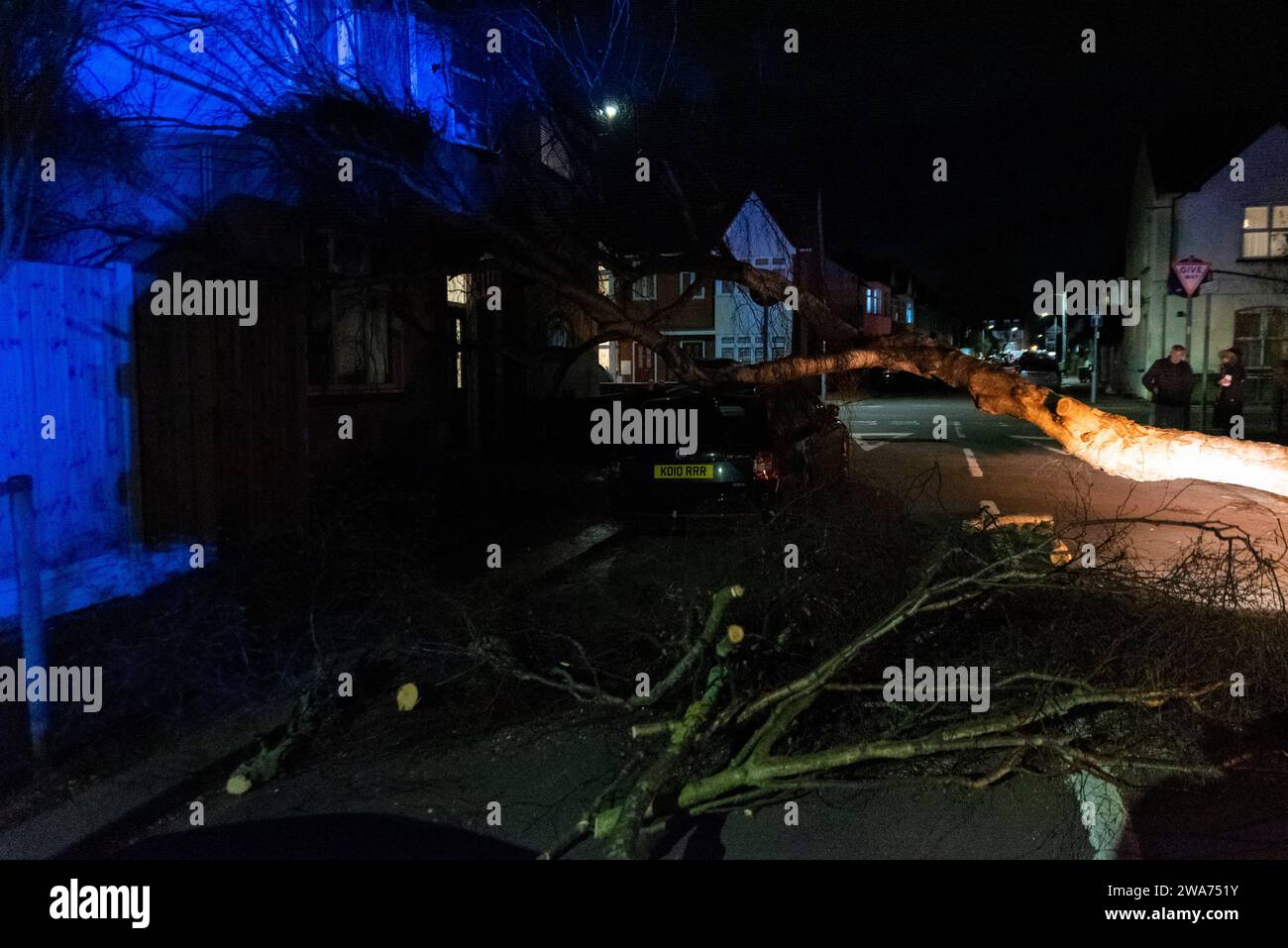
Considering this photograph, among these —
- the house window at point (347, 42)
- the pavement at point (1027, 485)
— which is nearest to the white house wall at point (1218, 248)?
the pavement at point (1027, 485)

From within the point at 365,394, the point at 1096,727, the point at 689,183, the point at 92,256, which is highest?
the point at 689,183

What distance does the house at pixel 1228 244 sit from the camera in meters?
27.6

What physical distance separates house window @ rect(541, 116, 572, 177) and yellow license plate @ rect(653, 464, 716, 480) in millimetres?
2859

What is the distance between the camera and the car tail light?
9836 millimetres

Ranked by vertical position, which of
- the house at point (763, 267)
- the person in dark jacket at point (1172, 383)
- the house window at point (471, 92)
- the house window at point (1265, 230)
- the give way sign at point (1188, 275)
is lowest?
the person in dark jacket at point (1172, 383)

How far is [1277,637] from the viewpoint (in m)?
4.98

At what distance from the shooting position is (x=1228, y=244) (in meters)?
28.3

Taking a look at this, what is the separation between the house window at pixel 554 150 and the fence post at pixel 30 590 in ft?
18.9

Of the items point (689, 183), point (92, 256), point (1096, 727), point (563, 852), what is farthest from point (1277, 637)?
point (92, 256)

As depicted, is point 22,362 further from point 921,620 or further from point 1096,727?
point 1096,727

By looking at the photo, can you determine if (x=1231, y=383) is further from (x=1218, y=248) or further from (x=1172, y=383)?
(x=1218, y=248)

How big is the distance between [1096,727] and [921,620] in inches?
38.6

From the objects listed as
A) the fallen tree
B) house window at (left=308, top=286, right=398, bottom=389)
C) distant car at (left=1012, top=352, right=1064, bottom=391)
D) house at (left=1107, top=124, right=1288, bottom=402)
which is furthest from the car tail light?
distant car at (left=1012, top=352, right=1064, bottom=391)

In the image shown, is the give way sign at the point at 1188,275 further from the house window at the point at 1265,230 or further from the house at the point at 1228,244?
the house window at the point at 1265,230
